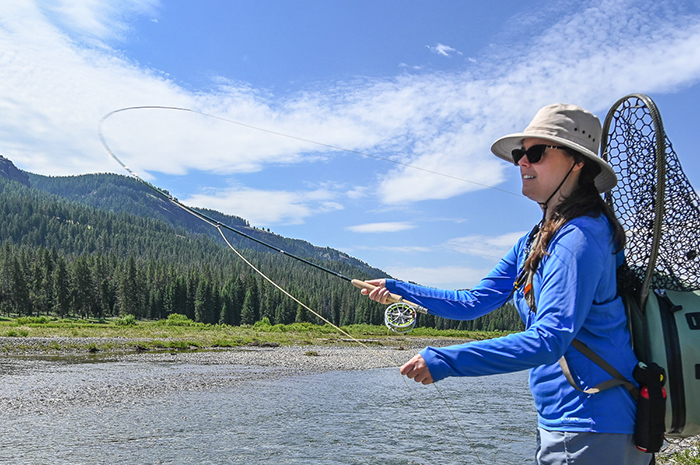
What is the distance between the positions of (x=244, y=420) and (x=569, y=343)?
16360mm

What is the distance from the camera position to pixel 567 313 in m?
1.99

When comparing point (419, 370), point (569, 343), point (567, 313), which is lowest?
point (419, 370)

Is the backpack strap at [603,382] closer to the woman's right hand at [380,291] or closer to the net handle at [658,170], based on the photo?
the net handle at [658,170]

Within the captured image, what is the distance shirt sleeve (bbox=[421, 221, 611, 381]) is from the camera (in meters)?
1.98

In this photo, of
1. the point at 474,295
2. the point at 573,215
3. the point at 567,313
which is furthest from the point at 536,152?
the point at 474,295

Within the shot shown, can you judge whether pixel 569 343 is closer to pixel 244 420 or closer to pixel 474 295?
pixel 474 295

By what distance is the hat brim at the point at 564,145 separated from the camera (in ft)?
7.58

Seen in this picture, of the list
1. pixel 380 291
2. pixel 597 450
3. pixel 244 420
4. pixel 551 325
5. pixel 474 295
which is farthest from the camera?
pixel 244 420

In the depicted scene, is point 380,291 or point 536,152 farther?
point 380,291

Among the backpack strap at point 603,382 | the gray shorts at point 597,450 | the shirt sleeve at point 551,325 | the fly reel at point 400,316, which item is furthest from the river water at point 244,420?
the shirt sleeve at point 551,325

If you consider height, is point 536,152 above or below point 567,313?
above

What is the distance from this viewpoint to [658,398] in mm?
2123

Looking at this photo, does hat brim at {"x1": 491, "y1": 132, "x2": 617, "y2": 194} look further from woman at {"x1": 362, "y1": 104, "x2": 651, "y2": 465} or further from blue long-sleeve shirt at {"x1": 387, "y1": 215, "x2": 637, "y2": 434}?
blue long-sleeve shirt at {"x1": 387, "y1": 215, "x2": 637, "y2": 434}

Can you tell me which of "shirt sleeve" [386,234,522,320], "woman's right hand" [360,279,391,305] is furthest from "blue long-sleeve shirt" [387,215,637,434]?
"woman's right hand" [360,279,391,305]
